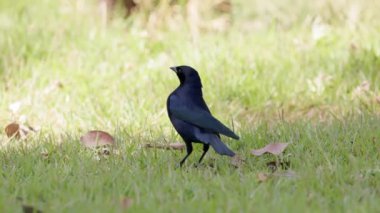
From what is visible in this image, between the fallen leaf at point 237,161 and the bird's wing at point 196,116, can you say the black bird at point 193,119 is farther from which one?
the fallen leaf at point 237,161

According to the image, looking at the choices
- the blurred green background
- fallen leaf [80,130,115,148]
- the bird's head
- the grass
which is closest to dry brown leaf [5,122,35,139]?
the grass

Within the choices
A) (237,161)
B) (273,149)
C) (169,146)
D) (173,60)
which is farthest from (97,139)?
(173,60)

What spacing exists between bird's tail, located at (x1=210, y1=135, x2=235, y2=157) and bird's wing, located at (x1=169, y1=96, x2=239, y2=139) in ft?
0.24

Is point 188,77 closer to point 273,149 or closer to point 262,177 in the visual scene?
point 273,149

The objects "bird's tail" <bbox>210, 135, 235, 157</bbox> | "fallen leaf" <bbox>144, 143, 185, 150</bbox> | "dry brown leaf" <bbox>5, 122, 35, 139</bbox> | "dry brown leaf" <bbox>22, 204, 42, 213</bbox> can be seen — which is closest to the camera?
"dry brown leaf" <bbox>22, 204, 42, 213</bbox>

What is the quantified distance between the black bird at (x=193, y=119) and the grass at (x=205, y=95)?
15cm

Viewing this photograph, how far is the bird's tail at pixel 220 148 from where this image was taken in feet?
12.9

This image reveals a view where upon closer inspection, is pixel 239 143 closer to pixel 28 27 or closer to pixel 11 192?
pixel 11 192

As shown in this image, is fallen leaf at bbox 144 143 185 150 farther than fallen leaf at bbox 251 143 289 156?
Yes

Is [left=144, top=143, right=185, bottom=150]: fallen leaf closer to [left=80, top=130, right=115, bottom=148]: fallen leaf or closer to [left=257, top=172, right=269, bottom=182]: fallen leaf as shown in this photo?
[left=80, top=130, right=115, bottom=148]: fallen leaf

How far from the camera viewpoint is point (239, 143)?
15.5 ft

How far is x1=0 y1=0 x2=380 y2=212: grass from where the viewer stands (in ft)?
12.0

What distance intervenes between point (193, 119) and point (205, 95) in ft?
7.05

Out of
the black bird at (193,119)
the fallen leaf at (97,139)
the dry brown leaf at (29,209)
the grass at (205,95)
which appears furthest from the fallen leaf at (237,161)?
the dry brown leaf at (29,209)
